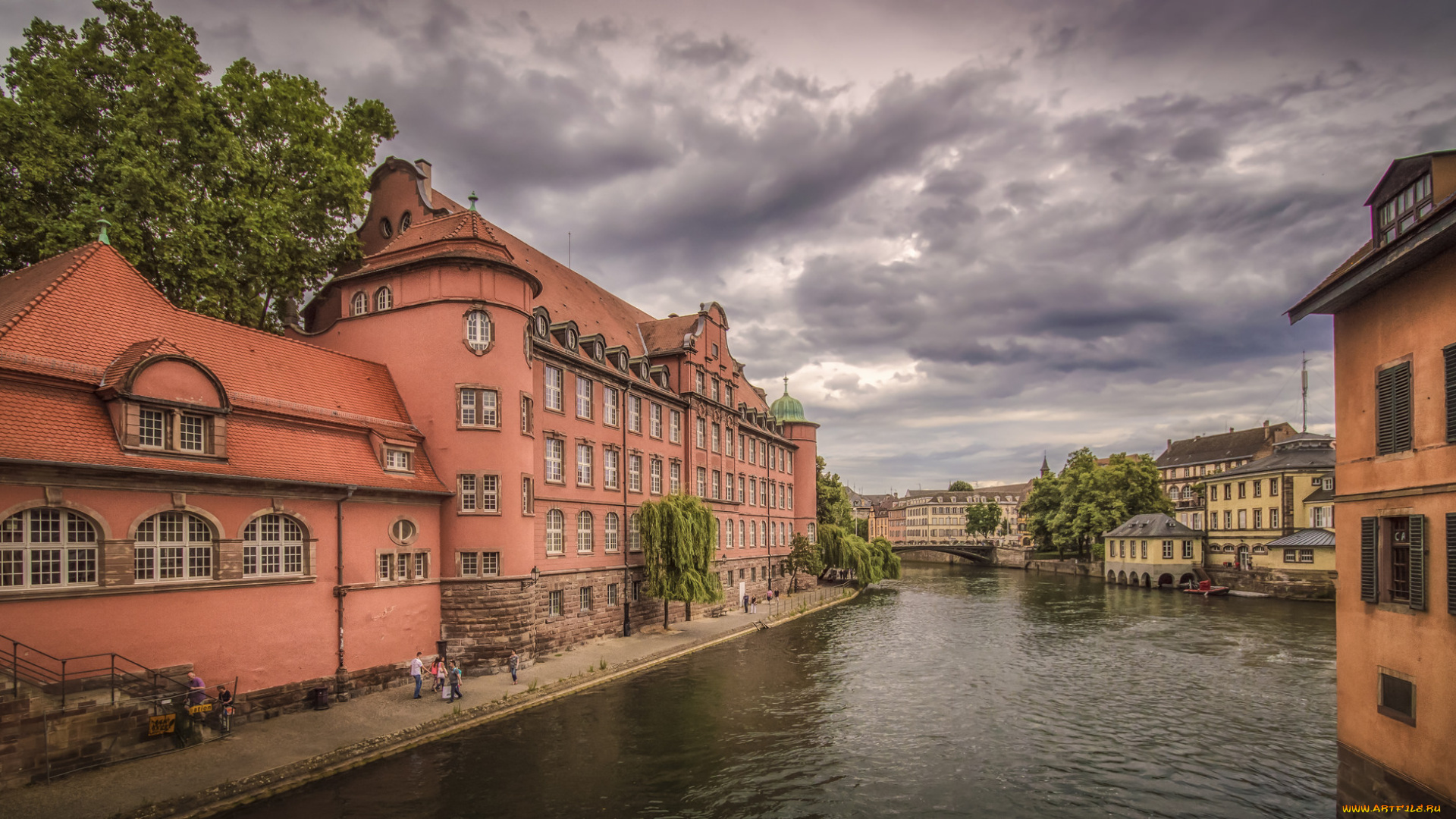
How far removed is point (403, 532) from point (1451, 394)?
28851 millimetres

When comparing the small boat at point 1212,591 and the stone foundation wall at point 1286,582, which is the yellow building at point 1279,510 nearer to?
the stone foundation wall at point 1286,582

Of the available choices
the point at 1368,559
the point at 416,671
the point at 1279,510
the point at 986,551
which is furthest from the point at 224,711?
the point at 986,551

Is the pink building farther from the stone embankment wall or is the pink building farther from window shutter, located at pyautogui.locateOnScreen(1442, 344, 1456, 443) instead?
the stone embankment wall

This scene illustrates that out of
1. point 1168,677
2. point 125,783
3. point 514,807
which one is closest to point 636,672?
point 514,807

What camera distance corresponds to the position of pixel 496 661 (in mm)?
28703

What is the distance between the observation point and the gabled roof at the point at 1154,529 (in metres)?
76.8

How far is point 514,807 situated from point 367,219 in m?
30.2

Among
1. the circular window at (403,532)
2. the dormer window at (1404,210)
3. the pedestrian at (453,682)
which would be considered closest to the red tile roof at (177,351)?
the circular window at (403,532)

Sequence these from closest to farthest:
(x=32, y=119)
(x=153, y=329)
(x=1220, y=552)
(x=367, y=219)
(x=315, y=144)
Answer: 1. (x=153, y=329)
2. (x=32, y=119)
3. (x=315, y=144)
4. (x=367, y=219)
5. (x=1220, y=552)

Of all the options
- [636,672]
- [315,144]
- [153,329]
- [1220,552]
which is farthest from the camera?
[1220,552]

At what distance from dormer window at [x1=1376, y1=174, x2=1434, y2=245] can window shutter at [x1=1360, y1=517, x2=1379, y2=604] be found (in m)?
5.93

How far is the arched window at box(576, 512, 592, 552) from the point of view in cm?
3622

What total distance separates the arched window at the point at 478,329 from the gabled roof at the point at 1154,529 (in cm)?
7387

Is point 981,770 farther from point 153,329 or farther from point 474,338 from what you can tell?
point 153,329
